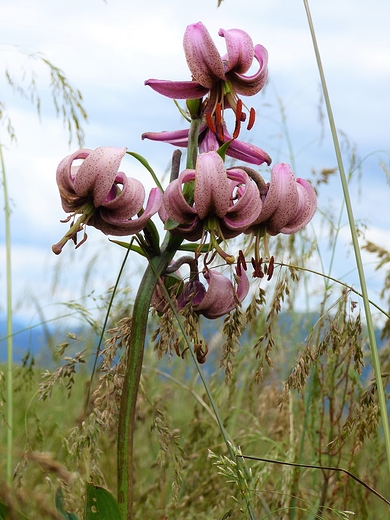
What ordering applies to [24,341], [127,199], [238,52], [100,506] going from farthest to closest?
[24,341] < [238,52] < [127,199] < [100,506]

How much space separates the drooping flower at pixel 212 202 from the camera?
1.11 m

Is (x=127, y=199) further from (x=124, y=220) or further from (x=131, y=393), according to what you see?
(x=131, y=393)

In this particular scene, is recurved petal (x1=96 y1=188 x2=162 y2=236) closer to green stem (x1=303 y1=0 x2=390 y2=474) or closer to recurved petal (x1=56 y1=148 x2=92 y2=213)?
recurved petal (x1=56 y1=148 x2=92 y2=213)

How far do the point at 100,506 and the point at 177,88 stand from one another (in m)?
0.75

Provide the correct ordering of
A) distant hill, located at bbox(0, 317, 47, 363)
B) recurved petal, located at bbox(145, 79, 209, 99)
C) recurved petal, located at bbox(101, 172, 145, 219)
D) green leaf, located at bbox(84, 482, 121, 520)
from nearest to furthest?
green leaf, located at bbox(84, 482, 121, 520) < recurved petal, located at bbox(101, 172, 145, 219) < recurved petal, located at bbox(145, 79, 209, 99) < distant hill, located at bbox(0, 317, 47, 363)

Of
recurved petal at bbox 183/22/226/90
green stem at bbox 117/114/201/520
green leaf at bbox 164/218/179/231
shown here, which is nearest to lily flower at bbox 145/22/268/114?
recurved petal at bbox 183/22/226/90

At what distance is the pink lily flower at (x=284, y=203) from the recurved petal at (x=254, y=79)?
0.20m

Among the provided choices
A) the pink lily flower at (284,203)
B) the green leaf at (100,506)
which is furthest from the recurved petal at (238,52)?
the green leaf at (100,506)

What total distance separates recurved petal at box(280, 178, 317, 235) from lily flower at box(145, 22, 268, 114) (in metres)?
0.21

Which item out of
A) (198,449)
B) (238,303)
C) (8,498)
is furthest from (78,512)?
(198,449)

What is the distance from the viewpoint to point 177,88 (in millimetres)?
1266

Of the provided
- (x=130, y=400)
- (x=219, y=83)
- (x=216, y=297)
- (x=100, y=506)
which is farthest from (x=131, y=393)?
(x=219, y=83)

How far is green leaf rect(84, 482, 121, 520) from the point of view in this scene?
1.05 m

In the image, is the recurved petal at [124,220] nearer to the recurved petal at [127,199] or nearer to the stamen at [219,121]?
the recurved petal at [127,199]
